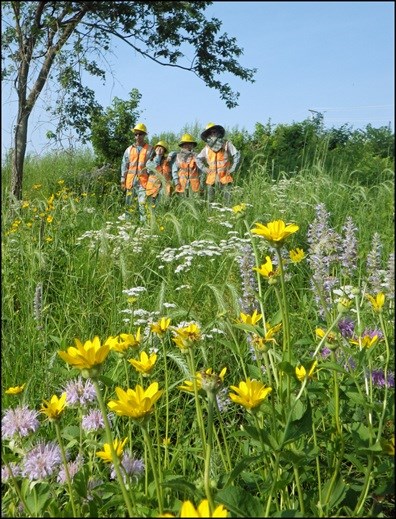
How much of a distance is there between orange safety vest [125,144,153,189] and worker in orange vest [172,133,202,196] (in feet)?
1.08

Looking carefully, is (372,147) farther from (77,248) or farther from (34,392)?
(34,392)

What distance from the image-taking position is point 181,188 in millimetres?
6652

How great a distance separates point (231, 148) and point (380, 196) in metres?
2.85

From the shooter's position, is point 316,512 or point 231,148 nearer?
point 316,512

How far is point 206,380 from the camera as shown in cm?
99

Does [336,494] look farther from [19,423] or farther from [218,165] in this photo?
[218,165]

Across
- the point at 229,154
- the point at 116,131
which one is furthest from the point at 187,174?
the point at 116,131

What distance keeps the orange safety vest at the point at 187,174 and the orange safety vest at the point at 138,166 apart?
0.34 metres

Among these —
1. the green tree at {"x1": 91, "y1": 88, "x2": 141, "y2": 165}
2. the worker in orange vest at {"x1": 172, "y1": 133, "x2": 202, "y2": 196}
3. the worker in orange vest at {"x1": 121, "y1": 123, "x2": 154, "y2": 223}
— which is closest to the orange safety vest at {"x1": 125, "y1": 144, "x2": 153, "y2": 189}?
the worker in orange vest at {"x1": 121, "y1": 123, "x2": 154, "y2": 223}

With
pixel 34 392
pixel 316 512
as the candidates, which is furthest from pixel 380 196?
pixel 316 512

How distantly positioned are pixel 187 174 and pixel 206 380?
6.09 m

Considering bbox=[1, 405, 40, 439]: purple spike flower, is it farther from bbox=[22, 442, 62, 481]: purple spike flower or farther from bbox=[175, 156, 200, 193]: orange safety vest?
bbox=[175, 156, 200, 193]: orange safety vest

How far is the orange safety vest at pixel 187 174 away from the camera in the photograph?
22.1 ft

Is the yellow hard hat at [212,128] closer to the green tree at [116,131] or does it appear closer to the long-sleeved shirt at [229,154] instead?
the long-sleeved shirt at [229,154]
